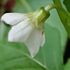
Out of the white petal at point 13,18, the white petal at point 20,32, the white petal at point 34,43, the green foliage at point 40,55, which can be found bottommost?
the green foliage at point 40,55

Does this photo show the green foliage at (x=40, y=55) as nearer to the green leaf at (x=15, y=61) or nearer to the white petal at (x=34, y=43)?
the green leaf at (x=15, y=61)

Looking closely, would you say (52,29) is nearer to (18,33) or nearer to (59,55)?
(59,55)

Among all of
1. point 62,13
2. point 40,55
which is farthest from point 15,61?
point 62,13

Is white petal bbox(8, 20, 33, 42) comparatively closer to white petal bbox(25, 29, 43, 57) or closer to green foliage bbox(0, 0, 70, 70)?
white petal bbox(25, 29, 43, 57)

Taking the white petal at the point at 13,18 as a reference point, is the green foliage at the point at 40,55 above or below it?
below

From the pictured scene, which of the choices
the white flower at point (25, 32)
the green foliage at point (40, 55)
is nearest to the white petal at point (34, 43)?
the white flower at point (25, 32)

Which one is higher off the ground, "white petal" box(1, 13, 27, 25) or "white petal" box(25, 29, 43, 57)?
"white petal" box(1, 13, 27, 25)

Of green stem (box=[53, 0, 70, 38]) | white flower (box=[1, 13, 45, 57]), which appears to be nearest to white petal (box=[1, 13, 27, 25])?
white flower (box=[1, 13, 45, 57])

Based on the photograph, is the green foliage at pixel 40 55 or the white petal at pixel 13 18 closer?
the white petal at pixel 13 18

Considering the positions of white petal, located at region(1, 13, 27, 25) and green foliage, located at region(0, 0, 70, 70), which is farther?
green foliage, located at region(0, 0, 70, 70)
